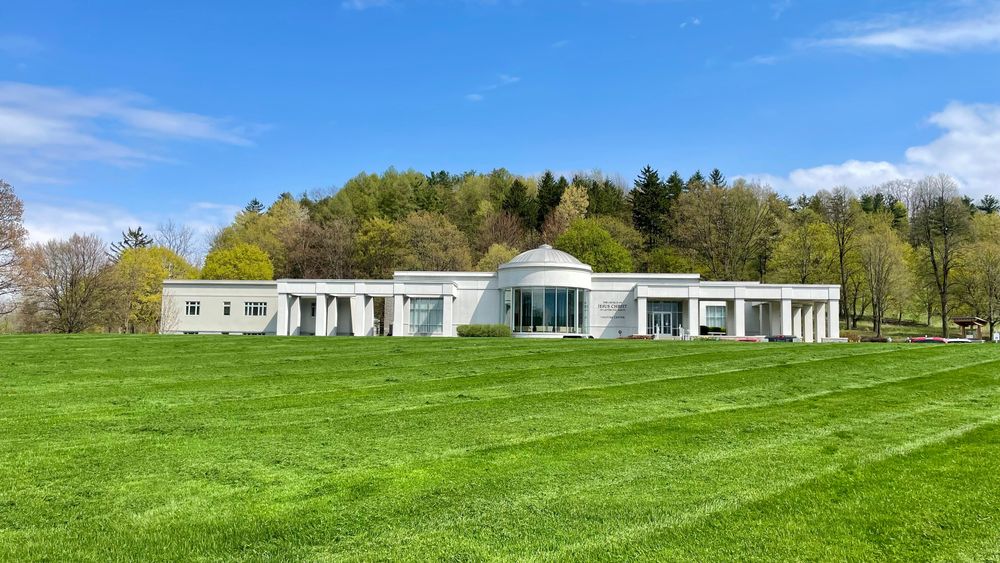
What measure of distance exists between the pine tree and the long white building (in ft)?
75.3

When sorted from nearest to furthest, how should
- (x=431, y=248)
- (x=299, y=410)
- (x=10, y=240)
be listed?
(x=299, y=410) → (x=10, y=240) → (x=431, y=248)

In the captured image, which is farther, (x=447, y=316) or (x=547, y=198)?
(x=547, y=198)

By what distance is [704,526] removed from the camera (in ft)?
19.3

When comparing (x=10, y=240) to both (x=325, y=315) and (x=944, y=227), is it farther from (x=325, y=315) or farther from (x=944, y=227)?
(x=944, y=227)

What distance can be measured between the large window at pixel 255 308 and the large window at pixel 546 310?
62.6 feet

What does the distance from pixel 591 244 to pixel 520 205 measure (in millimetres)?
17476

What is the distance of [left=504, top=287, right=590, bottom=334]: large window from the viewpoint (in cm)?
4547

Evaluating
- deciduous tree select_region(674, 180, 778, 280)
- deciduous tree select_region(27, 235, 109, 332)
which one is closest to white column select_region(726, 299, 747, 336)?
deciduous tree select_region(674, 180, 778, 280)

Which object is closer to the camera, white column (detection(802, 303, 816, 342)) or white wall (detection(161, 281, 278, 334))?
white column (detection(802, 303, 816, 342))

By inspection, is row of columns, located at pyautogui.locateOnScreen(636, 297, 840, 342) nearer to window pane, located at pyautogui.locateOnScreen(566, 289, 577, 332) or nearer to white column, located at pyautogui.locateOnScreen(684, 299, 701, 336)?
white column, located at pyautogui.locateOnScreen(684, 299, 701, 336)

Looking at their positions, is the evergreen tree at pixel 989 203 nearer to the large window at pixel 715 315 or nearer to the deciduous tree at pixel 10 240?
the large window at pixel 715 315

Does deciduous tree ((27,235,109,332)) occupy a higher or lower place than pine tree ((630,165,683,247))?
lower

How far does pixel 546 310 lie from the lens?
4550 centimetres

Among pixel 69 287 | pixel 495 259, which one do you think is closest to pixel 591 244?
pixel 495 259
